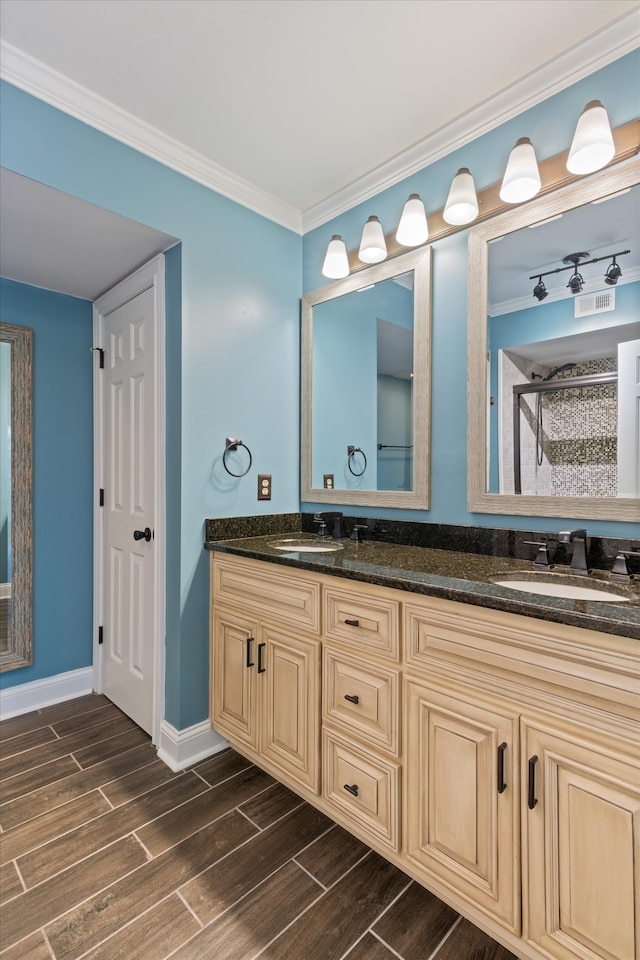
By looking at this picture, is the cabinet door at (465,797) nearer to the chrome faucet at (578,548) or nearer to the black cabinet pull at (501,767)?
the black cabinet pull at (501,767)

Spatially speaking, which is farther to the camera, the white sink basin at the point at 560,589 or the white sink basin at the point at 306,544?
the white sink basin at the point at 306,544

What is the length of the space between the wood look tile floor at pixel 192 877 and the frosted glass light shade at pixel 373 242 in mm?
2203

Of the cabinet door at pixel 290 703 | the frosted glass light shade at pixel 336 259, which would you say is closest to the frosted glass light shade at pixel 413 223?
the frosted glass light shade at pixel 336 259

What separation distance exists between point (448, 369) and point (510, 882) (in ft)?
5.09

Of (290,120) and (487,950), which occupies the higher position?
(290,120)

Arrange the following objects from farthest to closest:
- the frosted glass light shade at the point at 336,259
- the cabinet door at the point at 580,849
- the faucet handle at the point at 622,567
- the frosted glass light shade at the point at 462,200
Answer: the frosted glass light shade at the point at 336,259 < the frosted glass light shade at the point at 462,200 < the faucet handle at the point at 622,567 < the cabinet door at the point at 580,849

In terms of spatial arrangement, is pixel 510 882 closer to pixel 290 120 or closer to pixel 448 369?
pixel 448 369

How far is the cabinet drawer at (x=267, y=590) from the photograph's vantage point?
1530 millimetres

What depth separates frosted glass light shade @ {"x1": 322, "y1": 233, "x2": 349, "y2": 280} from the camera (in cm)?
212

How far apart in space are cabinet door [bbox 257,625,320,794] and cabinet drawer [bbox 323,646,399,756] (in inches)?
2.4

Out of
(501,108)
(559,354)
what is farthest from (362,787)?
(501,108)

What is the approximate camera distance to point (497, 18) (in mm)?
1380

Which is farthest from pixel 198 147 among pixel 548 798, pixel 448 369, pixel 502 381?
pixel 548 798

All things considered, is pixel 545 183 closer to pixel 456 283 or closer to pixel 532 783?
pixel 456 283
